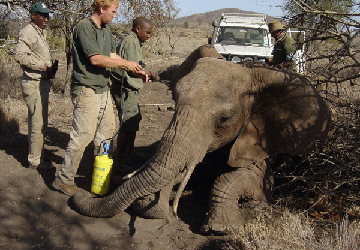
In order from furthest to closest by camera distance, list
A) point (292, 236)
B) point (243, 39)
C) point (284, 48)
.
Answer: point (243, 39)
point (284, 48)
point (292, 236)

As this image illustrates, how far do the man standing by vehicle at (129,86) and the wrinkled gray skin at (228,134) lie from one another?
4.63 ft

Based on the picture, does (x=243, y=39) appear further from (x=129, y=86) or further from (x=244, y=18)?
(x=129, y=86)

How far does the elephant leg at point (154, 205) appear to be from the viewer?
170 inches

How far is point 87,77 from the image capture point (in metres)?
4.72

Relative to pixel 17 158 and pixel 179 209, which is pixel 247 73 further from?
pixel 17 158

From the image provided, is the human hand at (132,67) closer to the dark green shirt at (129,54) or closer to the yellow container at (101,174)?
the dark green shirt at (129,54)

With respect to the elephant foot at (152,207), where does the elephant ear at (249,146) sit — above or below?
above

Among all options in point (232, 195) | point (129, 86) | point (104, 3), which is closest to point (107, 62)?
point (104, 3)

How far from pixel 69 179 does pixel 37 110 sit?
1.29 metres

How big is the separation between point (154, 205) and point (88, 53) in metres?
1.91

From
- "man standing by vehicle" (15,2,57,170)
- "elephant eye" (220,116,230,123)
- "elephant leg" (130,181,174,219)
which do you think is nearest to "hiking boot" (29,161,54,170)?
"man standing by vehicle" (15,2,57,170)

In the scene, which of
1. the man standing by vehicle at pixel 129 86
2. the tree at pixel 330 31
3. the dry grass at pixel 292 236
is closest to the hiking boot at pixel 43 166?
the man standing by vehicle at pixel 129 86

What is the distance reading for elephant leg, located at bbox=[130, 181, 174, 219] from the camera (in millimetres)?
4316

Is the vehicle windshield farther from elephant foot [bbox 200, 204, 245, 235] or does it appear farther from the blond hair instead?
elephant foot [bbox 200, 204, 245, 235]
